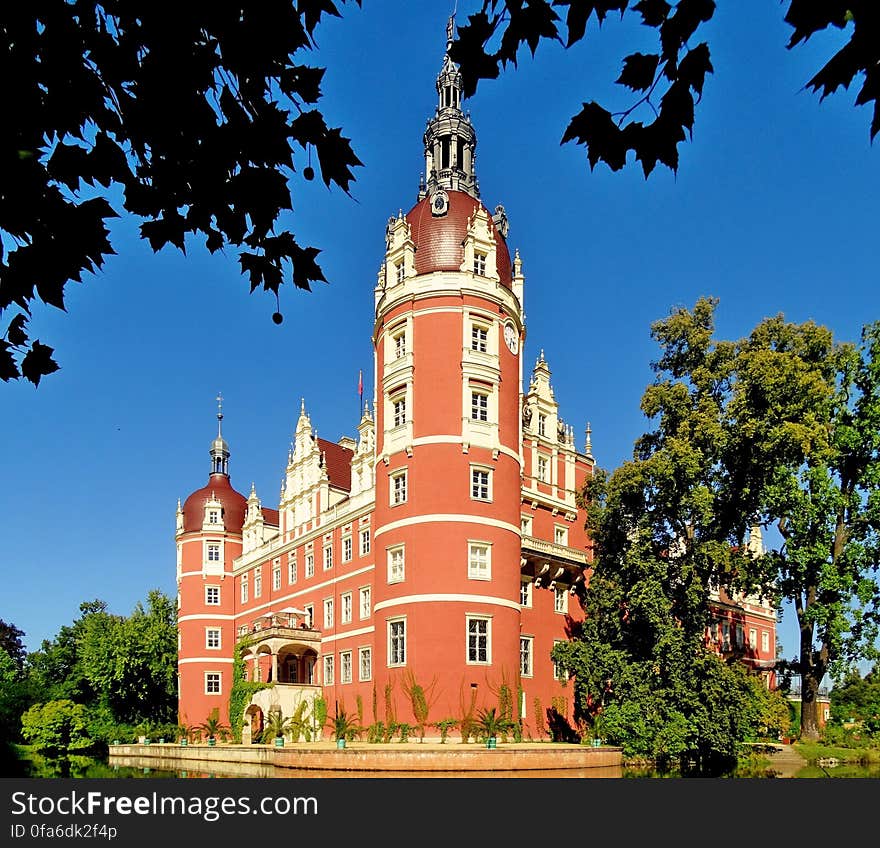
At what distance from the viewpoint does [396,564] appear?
124 ft

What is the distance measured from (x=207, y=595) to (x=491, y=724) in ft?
91.6

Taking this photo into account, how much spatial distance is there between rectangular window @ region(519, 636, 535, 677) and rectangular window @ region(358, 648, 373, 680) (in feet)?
20.8

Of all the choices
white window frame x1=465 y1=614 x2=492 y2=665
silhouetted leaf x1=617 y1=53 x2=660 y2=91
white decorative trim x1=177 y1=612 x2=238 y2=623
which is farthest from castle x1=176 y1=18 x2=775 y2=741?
silhouetted leaf x1=617 y1=53 x2=660 y2=91

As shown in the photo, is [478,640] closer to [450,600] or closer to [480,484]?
[450,600]

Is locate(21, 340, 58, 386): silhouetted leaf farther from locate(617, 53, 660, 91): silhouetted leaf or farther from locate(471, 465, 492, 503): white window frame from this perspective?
locate(471, 465, 492, 503): white window frame

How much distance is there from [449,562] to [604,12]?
→ 32.0 m

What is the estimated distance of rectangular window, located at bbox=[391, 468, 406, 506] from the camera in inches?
1505

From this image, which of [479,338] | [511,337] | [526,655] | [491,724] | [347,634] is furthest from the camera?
[347,634]

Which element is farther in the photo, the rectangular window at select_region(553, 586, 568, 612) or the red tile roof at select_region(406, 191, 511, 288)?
the rectangular window at select_region(553, 586, 568, 612)

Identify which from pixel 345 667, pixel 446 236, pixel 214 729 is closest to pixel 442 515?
pixel 345 667

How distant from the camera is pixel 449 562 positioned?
36.2 metres
